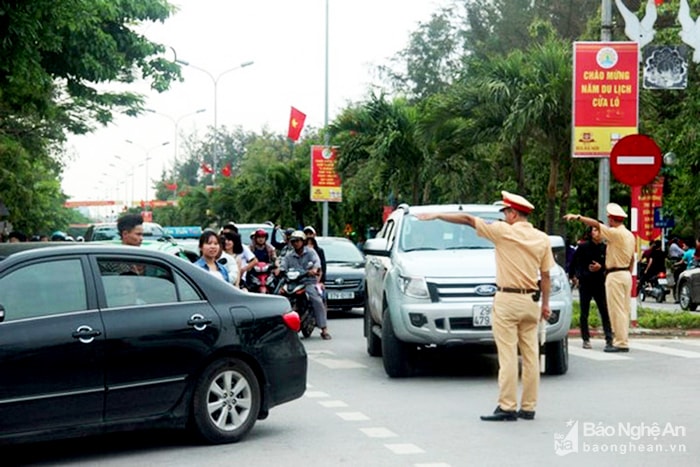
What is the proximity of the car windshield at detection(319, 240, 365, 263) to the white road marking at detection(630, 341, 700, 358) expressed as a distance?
8633mm

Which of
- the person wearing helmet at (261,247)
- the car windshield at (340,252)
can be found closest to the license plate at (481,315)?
the person wearing helmet at (261,247)

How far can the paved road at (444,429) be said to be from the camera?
9.02 metres

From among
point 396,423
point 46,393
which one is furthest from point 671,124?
point 46,393

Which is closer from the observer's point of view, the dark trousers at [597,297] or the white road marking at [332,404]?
the white road marking at [332,404]

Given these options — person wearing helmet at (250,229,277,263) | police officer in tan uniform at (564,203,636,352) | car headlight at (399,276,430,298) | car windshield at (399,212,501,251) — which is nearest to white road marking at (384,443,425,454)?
car headlight at (399,276,430,298)

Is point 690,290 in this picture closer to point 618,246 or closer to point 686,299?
point 686,299

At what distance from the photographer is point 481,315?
13.3 meters

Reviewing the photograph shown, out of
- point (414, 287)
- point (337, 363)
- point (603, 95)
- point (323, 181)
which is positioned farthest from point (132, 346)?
point (323, 181)

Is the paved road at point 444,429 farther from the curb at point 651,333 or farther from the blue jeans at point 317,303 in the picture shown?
the curb at point 651,333

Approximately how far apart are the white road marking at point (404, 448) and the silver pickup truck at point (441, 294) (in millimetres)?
3881

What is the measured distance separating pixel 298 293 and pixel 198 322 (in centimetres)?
1001

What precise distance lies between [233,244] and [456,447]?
28.5ft

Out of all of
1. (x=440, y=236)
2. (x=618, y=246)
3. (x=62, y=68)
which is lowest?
(x=618, y=246)

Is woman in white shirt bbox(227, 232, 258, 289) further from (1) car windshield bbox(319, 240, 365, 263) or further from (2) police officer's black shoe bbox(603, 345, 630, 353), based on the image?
(1) car windshield bbox(319, 240, 365, 263)
